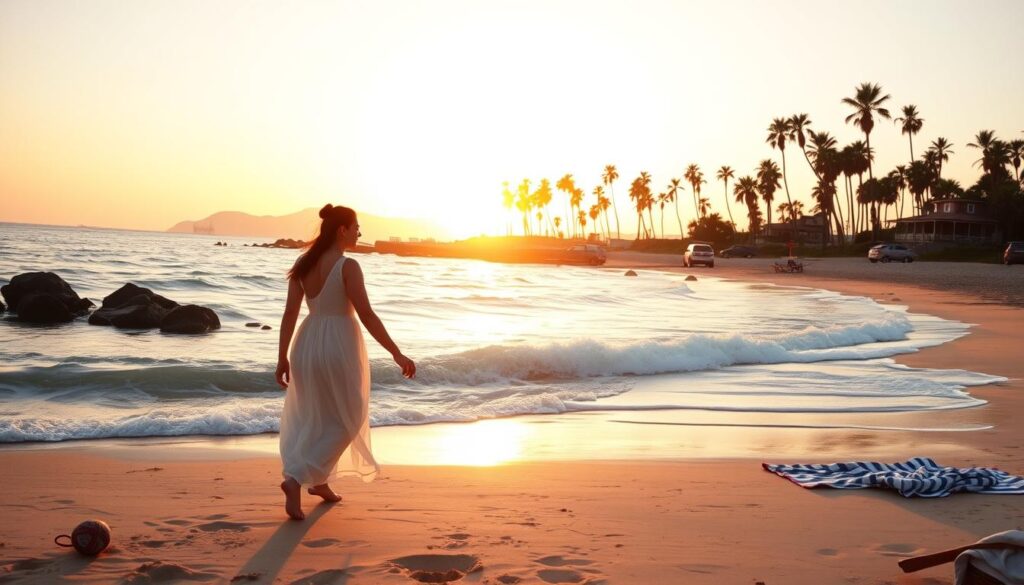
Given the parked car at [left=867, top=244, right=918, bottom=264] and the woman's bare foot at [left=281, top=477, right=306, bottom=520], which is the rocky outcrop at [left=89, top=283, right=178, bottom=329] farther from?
the parked car at [left=867, top=244, right=918, bottom=264]

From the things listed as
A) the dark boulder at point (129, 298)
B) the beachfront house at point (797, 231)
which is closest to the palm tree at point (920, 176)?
the beachfront house at point (797, 231)

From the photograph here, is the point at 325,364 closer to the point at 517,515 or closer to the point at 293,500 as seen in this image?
the point at 293,500

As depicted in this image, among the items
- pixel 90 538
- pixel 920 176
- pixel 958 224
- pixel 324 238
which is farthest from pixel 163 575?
pixel 920 176

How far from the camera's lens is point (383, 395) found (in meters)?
11.0

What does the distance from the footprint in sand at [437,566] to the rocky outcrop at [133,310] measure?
1452 centimetres

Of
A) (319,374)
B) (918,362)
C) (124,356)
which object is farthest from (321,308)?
(918,362)

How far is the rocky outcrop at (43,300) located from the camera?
725 inches

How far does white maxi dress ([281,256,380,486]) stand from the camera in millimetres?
5320

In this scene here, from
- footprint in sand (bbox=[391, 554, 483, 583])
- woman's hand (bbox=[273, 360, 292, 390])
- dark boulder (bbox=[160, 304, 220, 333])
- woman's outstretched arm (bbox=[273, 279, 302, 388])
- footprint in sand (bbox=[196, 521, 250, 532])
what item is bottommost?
footprint in sand (bbox=[391, 554, 483, 583])

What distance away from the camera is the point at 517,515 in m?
5.31

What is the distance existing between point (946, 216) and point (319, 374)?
81.1 m

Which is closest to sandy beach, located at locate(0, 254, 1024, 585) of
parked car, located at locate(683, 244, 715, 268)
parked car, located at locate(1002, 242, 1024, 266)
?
parked car, located at locate(1002, 242, 1024, 266)

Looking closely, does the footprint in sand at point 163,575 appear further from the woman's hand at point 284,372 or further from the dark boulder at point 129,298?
the dark boulder at point 129,298

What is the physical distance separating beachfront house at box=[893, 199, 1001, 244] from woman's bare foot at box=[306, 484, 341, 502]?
Result: 76.8 metres
